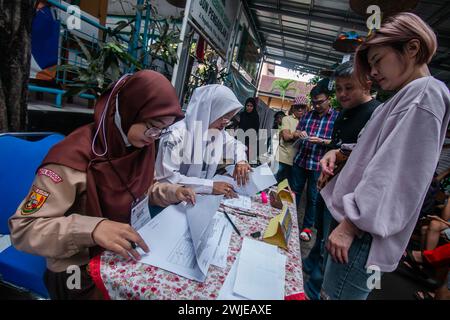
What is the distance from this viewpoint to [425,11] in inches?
162

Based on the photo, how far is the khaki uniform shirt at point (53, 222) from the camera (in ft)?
2.32

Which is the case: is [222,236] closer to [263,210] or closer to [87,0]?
[263,210]

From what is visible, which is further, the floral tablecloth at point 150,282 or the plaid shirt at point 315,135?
the plaid shirt at point 315,135

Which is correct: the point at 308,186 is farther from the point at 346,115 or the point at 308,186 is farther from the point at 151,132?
the point at 151,132

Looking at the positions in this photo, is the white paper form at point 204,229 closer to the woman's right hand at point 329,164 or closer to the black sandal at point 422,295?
the woman's right hand at point 329,164

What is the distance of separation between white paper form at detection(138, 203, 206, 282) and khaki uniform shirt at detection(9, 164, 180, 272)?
6.8 inches

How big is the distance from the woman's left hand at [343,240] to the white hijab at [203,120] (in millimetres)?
967

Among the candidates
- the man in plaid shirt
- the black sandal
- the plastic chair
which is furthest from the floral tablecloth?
the black sandal

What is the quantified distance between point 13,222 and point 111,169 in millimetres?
316

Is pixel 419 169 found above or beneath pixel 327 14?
beneath

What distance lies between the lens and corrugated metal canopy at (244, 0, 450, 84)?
14.3ft

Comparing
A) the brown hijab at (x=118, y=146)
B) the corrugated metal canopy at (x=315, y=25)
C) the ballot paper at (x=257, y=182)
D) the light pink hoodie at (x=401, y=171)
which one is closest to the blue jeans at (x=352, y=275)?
the light pink hoodie at (x=401, y=171)

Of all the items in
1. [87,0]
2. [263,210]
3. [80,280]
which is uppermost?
[87,0]

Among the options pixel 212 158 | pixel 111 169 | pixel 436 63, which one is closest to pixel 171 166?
pixel 212 158
